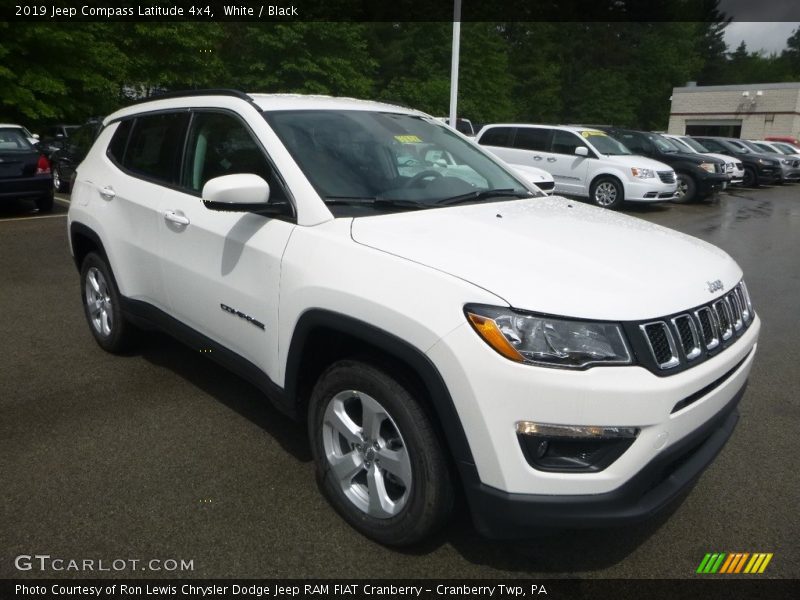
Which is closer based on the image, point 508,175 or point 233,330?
point 233,330

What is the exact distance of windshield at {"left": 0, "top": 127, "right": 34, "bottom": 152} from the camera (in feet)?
35.0

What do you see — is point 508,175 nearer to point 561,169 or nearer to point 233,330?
point 233,330

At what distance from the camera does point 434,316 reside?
2.29 metres

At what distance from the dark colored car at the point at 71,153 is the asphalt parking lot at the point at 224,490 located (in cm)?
917

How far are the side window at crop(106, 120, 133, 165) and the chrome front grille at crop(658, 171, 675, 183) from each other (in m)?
12.4

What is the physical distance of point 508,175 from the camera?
157 inches

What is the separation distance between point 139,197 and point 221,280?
1.14m

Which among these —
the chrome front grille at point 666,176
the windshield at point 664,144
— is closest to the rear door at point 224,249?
the chrome front grille at point 666,176

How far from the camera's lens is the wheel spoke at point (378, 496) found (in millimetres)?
2652

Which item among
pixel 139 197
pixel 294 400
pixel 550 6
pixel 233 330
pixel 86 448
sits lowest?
pixel 86 448

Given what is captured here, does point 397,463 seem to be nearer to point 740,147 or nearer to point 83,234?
point 83,234

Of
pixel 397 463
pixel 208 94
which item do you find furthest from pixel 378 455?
pixel 208 94

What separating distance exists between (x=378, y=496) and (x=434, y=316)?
0.85m
